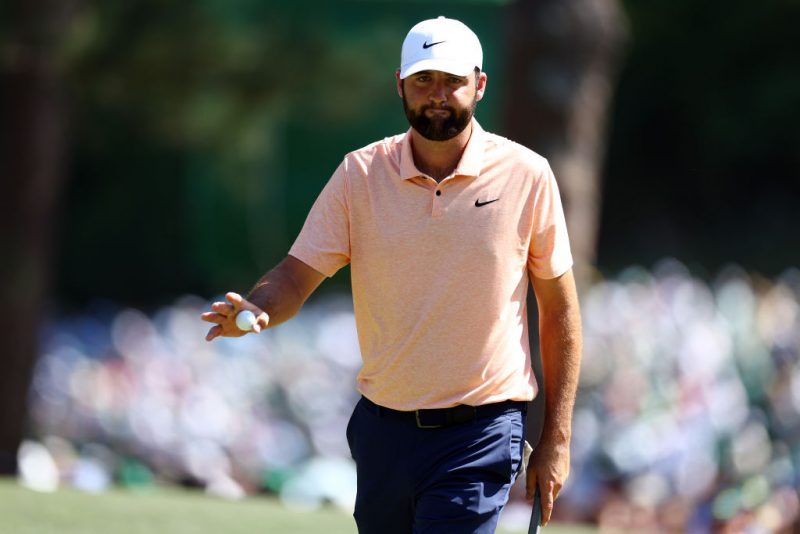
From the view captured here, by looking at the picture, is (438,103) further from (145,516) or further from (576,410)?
(576,410)

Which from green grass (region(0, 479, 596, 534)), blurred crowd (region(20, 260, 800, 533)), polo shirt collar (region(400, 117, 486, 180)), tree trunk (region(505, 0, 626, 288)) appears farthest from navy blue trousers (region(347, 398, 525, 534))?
tree trunk (region(505, 0, 626, 288))

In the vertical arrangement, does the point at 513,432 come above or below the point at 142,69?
below

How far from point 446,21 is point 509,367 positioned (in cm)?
102

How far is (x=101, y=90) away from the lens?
41.8 feet

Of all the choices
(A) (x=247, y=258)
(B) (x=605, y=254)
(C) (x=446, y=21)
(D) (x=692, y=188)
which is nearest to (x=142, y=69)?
(A) (x=247, y=258)

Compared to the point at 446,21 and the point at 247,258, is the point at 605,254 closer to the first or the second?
the point at 247,258

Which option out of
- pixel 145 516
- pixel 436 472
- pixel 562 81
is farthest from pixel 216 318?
pixel 562 81

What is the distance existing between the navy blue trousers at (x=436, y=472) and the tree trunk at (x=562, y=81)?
691 centimetres

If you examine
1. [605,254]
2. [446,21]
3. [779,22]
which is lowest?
[605,254]

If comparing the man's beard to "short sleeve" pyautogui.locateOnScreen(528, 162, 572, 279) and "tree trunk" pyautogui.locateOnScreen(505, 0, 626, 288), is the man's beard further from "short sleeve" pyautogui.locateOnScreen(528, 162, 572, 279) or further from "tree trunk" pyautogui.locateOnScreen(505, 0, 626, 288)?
"tree trunk" pyautogui.locateOnScreen(505, 0, 626, 288)

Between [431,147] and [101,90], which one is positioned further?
[101,90]

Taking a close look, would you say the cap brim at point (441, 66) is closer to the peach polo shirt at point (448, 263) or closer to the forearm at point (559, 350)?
the peach polo shirt at point (448, 263)

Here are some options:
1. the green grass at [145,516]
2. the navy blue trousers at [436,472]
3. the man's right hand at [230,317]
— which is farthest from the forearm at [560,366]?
the green grass at [145,516]

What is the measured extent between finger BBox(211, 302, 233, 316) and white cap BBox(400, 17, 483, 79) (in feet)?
2.72
